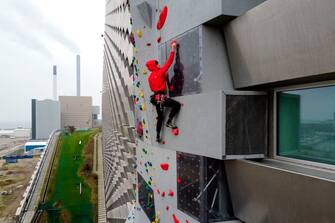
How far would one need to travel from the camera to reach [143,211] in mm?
8312

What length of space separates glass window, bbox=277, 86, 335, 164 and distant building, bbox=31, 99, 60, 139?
10437cm

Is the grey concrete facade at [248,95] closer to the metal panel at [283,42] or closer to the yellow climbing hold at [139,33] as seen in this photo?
the metal panel at [283,42]

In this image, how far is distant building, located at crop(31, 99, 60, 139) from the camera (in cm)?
9638

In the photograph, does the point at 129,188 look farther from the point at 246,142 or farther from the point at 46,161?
the point at 46,161

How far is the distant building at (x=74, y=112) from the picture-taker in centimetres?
10588

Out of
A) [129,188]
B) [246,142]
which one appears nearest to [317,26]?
[246,142]

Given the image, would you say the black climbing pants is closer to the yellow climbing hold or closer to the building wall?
the yellow climbing hold

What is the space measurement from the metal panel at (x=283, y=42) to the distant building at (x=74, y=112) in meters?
108

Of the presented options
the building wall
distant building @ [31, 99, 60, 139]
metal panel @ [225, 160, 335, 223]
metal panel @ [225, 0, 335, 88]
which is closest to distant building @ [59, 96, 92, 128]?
distant building @ [31, 99, 60, 139]

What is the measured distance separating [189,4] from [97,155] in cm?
3780

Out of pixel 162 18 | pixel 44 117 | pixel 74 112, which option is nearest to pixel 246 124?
pixel 162 18

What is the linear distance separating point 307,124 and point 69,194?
2491 centimetres

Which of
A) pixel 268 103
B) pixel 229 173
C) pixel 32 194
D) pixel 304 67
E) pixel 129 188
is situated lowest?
pixel 32 194

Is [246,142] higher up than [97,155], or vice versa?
[246,142]
